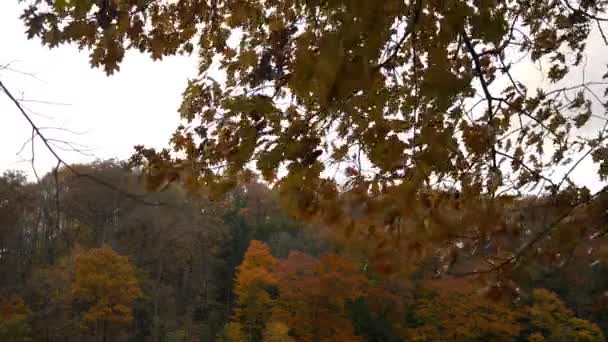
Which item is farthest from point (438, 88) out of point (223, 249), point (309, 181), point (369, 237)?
point (223, 249)

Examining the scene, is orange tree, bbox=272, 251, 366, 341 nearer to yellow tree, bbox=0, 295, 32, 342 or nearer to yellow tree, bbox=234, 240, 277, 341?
yellow tree, bbox=234, 240, 277, 341

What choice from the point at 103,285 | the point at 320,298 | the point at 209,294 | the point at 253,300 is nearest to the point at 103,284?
the point at 103,285

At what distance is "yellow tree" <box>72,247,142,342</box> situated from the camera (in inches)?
739

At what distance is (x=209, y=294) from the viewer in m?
28.0

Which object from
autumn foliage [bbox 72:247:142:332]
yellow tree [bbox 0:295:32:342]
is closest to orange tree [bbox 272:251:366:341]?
autumn foliage [bbox 72:247:142:332]

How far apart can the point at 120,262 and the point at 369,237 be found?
59.5 feet

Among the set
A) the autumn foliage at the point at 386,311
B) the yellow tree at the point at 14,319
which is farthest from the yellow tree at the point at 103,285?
the autumn foliage at the point at 386,311

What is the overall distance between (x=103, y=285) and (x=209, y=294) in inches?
368

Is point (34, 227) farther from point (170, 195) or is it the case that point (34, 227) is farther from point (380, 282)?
point (380, 282)

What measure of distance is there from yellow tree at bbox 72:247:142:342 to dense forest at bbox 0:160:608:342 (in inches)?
1.6

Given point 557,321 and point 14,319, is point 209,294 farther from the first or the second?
point 557,321

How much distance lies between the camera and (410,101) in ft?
7.91

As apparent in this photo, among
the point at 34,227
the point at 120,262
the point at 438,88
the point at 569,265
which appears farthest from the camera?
the point at 34,227

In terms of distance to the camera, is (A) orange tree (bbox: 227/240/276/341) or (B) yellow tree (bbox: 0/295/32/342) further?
(A) orange tree (bbox: 227/240/276/341)
